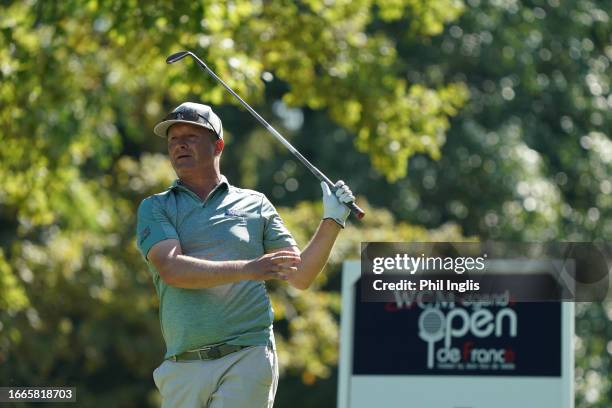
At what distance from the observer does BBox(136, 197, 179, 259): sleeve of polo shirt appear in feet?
18.6

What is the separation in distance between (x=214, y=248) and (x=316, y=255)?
0.40 meters

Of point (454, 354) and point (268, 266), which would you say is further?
point (454, 354)

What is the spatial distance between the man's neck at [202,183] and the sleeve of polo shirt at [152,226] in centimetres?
16

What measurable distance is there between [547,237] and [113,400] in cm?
→ 627

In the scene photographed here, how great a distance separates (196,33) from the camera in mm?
11312

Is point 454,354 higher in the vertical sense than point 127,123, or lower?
lower

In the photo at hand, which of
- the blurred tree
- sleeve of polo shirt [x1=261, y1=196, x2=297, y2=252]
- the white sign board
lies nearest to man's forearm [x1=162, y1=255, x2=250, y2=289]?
sleeve of polo shirt [x1=261, y1=196, x2=297, y2=252]

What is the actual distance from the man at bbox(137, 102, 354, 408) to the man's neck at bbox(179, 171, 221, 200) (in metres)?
0.03

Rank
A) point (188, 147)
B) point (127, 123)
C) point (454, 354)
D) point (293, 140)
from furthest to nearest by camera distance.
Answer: point (293, 140) < point (127, 123) < point (454, 354) < point (188, 147)

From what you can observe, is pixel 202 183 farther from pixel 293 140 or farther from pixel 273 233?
pixel 293 140

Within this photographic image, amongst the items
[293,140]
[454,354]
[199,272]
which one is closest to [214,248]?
[199,272]

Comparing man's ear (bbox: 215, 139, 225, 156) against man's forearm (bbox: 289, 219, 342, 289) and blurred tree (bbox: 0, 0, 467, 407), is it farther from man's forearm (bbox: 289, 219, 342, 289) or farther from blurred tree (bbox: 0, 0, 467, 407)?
blurred tree (bbox: 0, 0, 467, 407)

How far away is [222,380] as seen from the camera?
221 inches

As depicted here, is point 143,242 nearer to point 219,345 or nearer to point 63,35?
point 219,345
